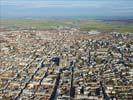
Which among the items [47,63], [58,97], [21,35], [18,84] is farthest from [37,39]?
[58,97]

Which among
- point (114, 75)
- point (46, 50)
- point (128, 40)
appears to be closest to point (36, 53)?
point (46, 50)

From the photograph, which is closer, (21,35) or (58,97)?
(58,97)

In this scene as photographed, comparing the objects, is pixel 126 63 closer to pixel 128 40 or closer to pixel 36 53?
pixel 36 53

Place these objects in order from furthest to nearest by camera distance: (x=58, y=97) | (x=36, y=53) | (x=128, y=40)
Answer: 1. (x=128, y=40)
2. (x=36, y=53)
3. (x=58, y=97)

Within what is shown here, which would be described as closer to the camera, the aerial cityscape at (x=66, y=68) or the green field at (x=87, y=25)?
the aerial cityscape at (x=66, y=68)

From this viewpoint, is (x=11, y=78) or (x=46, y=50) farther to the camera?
(x=46, y=50)

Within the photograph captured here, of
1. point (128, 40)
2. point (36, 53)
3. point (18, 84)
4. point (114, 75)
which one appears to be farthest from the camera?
point (128, 40)

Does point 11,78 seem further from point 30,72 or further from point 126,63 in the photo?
point 126,63

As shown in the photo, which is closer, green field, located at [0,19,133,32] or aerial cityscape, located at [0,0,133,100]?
aerial cityscape, located at [0,0,133,100]

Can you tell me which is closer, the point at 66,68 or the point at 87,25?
the point at 66,68
